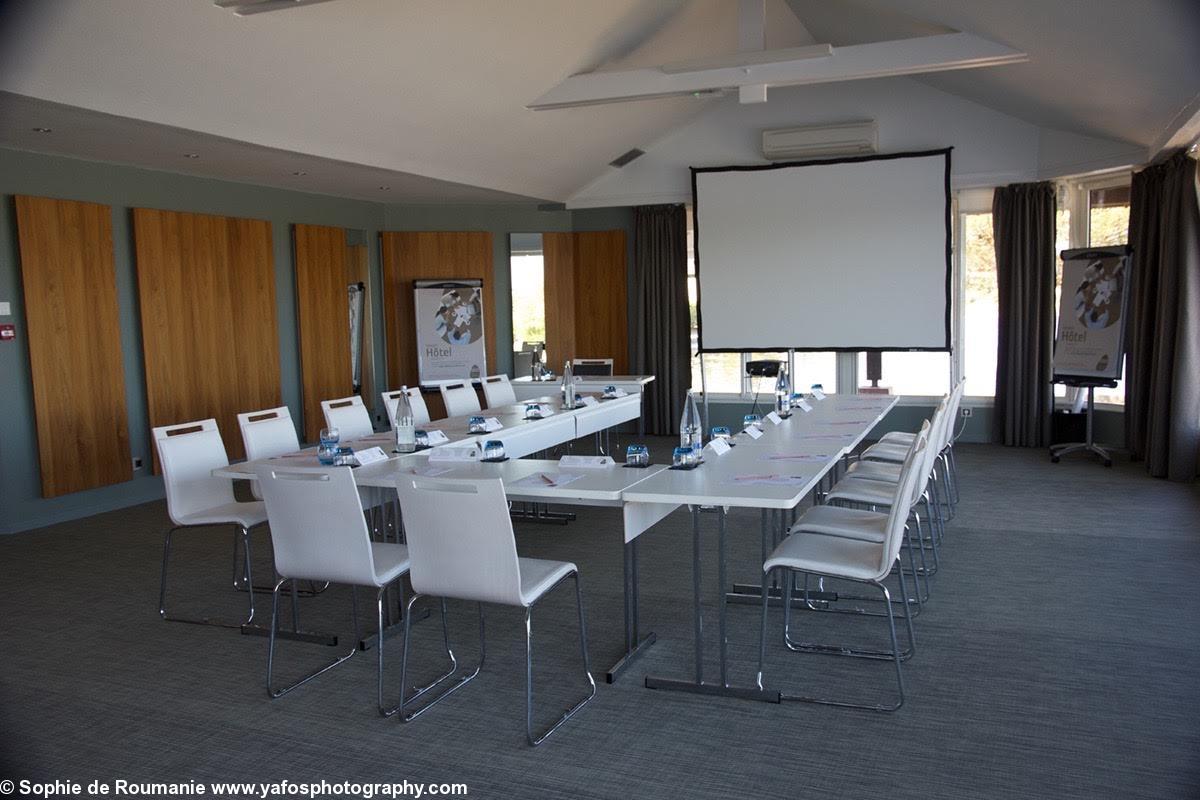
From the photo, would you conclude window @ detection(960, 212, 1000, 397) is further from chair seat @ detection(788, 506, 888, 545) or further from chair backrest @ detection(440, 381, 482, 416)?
chair seat @ detection(788, 506, 888, 545)

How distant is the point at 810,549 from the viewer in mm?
3729

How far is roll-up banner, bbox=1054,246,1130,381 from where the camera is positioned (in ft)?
26.6

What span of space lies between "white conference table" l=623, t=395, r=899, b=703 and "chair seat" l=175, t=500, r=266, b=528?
6.58 feet

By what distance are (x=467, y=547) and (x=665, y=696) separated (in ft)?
3.22

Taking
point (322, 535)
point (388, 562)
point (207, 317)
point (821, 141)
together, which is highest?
point (821, 141)

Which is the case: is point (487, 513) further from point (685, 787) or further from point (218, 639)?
point (218, 639)

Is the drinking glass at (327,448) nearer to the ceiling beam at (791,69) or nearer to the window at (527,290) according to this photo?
the ceiling beam at (791,69)

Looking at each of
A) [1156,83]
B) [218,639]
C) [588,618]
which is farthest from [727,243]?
[218,639]

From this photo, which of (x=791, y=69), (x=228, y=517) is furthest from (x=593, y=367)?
(x=228, y=517)

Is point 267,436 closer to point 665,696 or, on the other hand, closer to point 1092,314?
point 665,696

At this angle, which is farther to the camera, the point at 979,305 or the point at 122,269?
the point at 979,305

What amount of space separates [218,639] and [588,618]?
5.56 feet

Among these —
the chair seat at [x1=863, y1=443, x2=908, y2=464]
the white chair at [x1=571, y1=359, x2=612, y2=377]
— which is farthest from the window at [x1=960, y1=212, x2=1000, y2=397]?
the chair seat at [x1=863, y1=443, x2=908, y2=464]

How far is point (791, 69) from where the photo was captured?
6.78 meters
